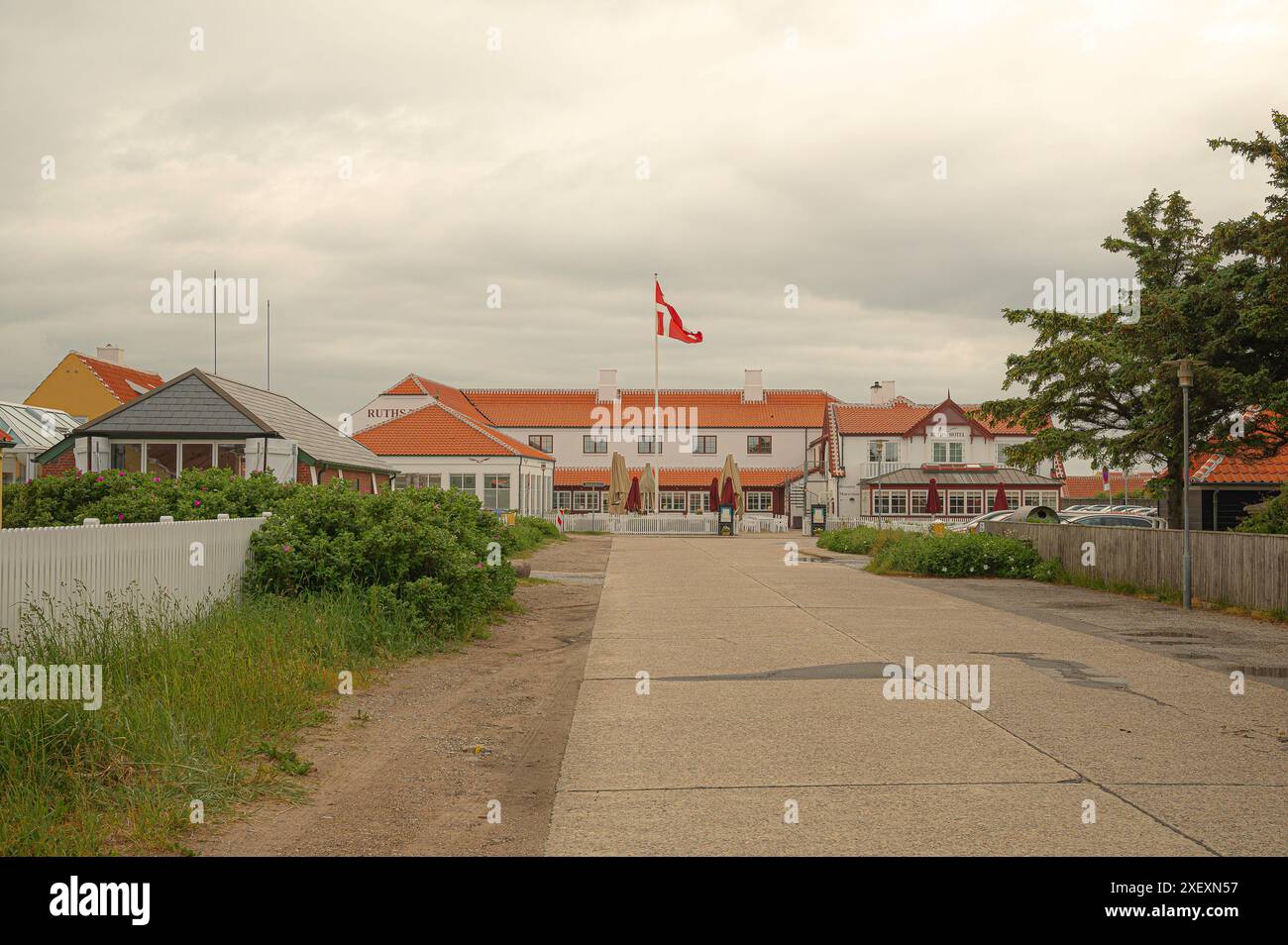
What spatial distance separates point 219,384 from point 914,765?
2406 cm

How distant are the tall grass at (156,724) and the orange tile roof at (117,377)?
45.1m

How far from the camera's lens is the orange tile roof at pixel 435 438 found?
5175cm

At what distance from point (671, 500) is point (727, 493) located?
1965 centimetres

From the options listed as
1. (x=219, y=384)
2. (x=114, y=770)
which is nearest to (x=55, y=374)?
(x=219, y=384)

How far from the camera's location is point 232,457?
2770 cm

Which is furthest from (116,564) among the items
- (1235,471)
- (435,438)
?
(435,438)

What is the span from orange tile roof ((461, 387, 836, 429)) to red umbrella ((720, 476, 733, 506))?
22.5 meters

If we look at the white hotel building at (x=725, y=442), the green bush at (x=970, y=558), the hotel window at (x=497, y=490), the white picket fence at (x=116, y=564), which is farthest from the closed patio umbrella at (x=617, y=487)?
the white picket fence at (x=116, y=564)

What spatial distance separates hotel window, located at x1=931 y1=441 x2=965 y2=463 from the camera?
6975 centimetres

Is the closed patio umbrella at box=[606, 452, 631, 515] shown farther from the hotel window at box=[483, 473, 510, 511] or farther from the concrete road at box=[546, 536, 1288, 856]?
the concrete road at box=[546, 536, 1288, 856]

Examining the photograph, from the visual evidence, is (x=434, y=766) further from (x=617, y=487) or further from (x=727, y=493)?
(x=727, y=493)

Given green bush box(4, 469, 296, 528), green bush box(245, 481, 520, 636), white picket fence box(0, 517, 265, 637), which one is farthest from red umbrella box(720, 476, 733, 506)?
white picket fence box(0, 517, 265, 637)

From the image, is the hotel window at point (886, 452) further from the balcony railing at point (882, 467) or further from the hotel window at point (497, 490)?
the hotel window at point (497, 490)

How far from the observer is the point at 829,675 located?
11547mm
